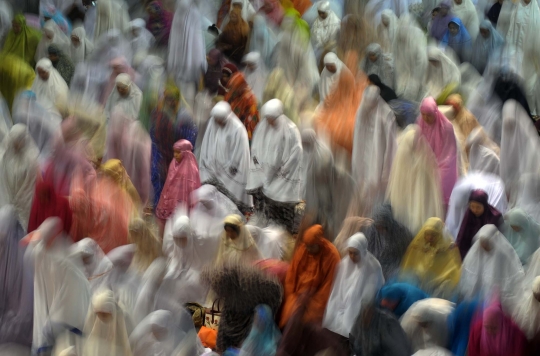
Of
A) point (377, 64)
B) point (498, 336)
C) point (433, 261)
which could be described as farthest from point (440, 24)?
point (498, 336)

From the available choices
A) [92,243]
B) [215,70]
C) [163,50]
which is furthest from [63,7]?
[92,243]

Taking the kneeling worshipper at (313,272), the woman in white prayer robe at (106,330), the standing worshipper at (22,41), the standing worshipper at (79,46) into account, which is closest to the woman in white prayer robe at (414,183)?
the kneeling worshipper at (313,272)

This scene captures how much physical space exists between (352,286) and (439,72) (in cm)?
499

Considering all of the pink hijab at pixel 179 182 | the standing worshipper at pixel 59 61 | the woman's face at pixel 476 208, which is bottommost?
the standing worshipper at pixel 59 61

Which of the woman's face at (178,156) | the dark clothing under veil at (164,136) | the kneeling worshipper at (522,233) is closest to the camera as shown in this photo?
the kneeling worshipper at (522,233)

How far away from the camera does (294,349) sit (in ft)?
33.6

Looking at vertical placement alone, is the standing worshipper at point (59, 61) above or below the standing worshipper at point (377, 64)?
below

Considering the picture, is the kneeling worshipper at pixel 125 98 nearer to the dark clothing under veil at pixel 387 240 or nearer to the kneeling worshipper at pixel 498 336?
the dark clothing under veil at pixel 387 240

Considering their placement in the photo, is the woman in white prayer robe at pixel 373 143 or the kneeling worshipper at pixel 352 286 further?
the woman in white prayer robe at pixel 373 143

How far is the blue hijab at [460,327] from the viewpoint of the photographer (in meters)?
10.0

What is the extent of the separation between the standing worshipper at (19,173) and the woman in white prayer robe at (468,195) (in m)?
3.77

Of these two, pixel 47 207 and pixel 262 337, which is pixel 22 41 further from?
pixel 262 337

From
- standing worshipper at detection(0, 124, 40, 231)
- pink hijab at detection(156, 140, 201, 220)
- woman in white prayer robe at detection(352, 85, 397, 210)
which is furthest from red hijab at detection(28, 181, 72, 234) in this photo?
woman in white prayer robe at detection(352, 85, 397, 210)

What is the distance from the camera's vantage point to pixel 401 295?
10.4 m
